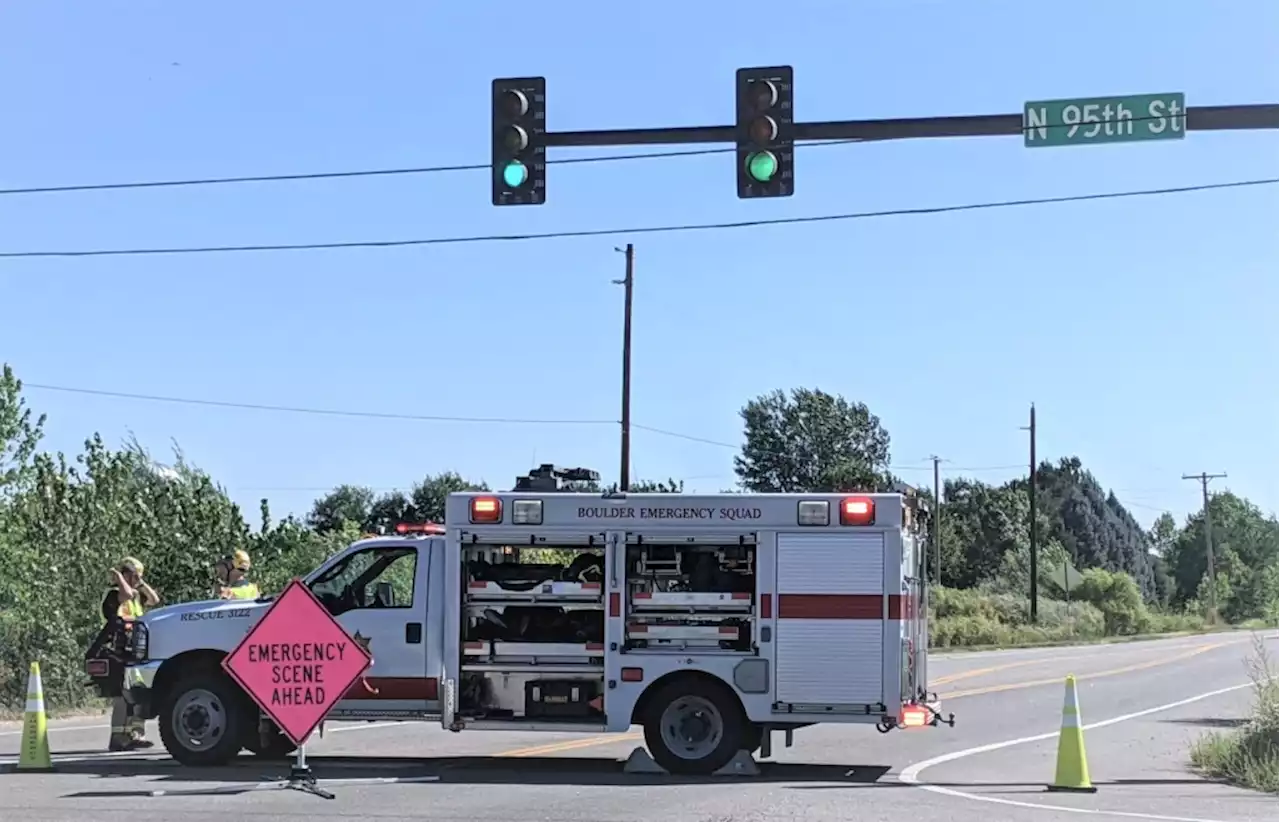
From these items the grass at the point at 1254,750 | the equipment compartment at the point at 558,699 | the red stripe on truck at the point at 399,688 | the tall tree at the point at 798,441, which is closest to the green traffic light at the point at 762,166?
the equipment compartment at the point at 558,699

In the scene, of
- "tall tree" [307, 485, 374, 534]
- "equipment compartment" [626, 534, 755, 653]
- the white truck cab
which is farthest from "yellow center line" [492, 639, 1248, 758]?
"tall tree" [307, 485, 374, 534]

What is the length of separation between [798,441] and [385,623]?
7687 cm

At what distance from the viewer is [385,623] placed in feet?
43.9

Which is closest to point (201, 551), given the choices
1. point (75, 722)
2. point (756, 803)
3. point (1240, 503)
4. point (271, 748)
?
point (75, 722)

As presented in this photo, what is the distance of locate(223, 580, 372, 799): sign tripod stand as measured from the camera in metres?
11.4

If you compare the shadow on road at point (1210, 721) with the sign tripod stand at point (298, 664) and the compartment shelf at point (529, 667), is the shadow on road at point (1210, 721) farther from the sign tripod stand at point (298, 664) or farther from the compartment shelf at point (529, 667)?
the sign tripod stand at point (298, 664)

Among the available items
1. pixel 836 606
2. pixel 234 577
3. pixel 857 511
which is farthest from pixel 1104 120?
pixel 234 577

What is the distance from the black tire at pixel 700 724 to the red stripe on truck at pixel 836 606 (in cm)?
88

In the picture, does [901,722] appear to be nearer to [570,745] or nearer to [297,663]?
[570,745]

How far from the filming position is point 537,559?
44.7 ft

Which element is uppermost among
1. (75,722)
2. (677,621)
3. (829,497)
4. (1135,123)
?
(1135,123)

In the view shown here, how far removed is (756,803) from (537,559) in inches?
135

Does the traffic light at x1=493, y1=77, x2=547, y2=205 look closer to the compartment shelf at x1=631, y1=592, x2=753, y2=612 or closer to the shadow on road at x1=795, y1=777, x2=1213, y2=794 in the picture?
the compartment shelf at x1=631, y1=592, x2=753, y2=612

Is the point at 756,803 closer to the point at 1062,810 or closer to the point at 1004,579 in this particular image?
the point at 1062,810
